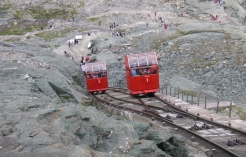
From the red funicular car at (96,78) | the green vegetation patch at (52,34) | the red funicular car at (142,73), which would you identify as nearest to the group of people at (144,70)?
the red funicular car at (142,73)

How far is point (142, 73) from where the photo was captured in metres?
23.3

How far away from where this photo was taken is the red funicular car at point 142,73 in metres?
23.3

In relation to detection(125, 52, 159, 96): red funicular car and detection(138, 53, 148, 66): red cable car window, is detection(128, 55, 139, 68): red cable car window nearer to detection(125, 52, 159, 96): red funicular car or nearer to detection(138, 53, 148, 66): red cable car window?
detection(125, 52, 159, 96): red funicular car

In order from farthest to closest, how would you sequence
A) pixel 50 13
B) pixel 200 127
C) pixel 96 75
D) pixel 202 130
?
1. pixel 50 13
2. pixel 96 75
3. pixel 200 127
4. pixel 202 130

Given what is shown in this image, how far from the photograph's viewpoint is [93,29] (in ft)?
230

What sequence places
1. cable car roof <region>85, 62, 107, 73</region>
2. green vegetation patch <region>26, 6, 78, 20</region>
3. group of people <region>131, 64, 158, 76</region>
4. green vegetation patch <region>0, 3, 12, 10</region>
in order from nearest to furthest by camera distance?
group of people <region>131, 64, 158, 76</region> → cable car roof <region>85, 62, 107, 73</region> → green vegetation patch <region>26, 6, 78, 20</region> → green vegetation patch <region>0, 3, 12, 10</region>

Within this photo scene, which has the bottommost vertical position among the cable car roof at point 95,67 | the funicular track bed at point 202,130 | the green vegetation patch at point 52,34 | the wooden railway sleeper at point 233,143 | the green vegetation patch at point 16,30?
the funicular track bed at point 202,130

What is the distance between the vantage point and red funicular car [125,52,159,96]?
76.5 feet

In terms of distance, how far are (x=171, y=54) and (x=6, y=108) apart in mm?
35476

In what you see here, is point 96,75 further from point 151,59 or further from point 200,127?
point 200,127

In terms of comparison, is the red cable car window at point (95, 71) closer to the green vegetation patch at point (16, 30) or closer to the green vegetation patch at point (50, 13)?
the green vegetation patch at point (16, 30)

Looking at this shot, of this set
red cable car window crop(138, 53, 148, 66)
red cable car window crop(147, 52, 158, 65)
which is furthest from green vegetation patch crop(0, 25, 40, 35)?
red cable car window crop(147, 52, 158, 65)

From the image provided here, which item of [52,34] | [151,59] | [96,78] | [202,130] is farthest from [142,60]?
[52,34]

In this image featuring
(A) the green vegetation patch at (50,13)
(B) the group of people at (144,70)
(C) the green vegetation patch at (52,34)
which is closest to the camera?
(B) the group of people at (144,70)
